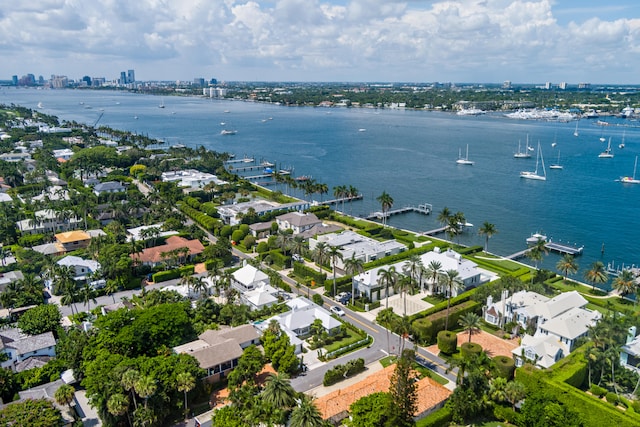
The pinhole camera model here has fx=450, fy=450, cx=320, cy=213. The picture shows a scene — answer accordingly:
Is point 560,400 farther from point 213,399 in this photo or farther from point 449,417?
point 213,399

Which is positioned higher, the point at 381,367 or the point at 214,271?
the point at 214,271

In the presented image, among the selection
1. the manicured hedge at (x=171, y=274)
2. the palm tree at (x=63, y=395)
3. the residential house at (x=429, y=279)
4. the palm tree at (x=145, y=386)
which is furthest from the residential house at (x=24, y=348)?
the residential house at (x=429, y=279)

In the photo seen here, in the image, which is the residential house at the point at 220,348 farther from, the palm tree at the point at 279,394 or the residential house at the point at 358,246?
the residential house at the point at 358,246

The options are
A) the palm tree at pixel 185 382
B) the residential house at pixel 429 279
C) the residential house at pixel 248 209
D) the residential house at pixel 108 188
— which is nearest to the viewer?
the palm tree at pixel 185 382

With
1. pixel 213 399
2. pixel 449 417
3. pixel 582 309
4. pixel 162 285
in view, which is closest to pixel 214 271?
pixel 162 285

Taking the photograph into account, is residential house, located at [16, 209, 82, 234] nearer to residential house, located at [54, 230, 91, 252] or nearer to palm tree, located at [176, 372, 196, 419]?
residential house, located at [54, 230, 91, 252]

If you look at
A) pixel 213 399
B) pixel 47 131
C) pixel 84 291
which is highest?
pixel 47 131

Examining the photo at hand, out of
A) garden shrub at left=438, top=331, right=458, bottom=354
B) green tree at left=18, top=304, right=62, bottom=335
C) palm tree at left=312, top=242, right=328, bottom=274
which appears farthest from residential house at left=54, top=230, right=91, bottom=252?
garden shrub at left=438, top=331, right=458, bottom=354
